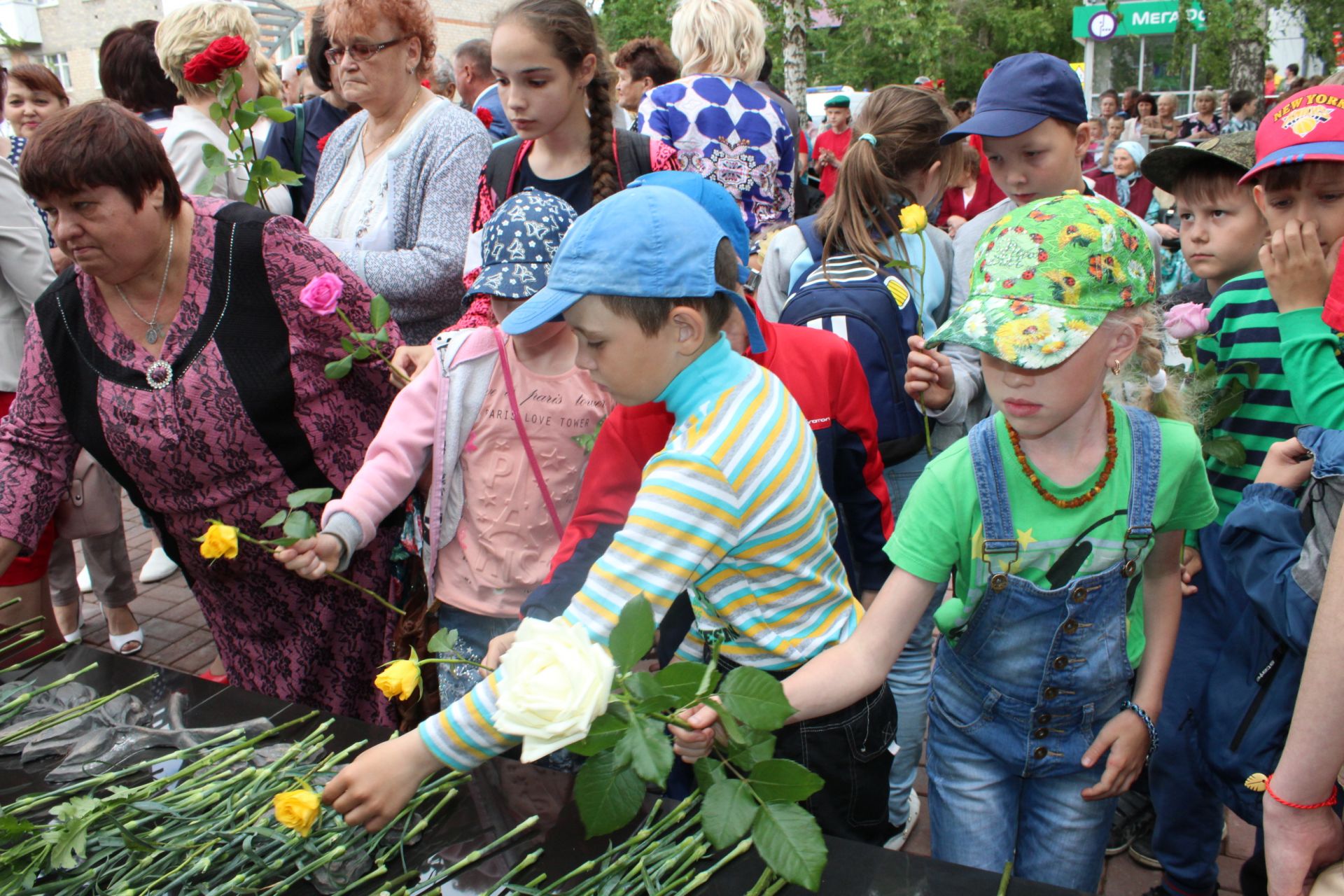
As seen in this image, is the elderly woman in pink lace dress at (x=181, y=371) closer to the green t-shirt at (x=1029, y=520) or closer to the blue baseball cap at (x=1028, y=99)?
the green t-shirt at (x=1029, y=520)

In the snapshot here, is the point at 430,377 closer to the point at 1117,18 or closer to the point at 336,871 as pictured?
the point at 336,871

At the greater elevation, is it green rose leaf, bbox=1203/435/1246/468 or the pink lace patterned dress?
the pink lace patterned dress

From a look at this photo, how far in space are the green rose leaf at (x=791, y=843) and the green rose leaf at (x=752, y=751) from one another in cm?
6

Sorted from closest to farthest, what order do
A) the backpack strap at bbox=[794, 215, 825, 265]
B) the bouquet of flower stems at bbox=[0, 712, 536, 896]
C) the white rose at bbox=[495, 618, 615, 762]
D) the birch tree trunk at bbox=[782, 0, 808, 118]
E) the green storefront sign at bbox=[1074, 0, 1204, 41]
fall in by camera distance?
the white rose at bbox=[495, 618, 615, 762], the bouquet of flower stems at bbox=[0, 712, 536, 896], the backpack strap at bbox=[794, 215, 825, 265], the birch tree trunk at bbox=[782, 0, 808, 118], the green storefront sign at bbox=[1074, 0, 1204, 41]

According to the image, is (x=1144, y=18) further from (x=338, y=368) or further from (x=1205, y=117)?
(x=338, y=368)

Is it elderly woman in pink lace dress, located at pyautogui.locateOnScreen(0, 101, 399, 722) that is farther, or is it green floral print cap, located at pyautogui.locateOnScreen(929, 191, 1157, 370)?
elderly woman in pink lace dress, located at pyautogui.locateOnScreen(0, 101, 399, 722)

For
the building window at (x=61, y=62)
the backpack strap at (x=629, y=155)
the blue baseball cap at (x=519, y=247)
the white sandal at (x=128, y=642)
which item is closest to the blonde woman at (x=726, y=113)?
the backpack strap at (x=629, y=155)

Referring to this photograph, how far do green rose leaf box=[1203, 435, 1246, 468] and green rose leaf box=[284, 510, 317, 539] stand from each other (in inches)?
78.6

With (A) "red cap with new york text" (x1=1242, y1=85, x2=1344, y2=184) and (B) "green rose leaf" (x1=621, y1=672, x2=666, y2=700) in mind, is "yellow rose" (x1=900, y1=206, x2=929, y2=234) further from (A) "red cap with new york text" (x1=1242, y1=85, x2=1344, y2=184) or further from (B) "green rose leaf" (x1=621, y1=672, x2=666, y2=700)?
(B) "green rose leaf" (x1=621, y1=672, x2=666, y2=700)

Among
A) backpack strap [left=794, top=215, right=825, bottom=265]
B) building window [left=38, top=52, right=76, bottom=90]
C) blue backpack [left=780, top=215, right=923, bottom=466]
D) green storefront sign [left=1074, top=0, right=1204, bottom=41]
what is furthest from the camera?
building window [left=38, top=52, right=76, bottom=90]

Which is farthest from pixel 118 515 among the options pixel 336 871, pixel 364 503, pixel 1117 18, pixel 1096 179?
pixel 1117 18

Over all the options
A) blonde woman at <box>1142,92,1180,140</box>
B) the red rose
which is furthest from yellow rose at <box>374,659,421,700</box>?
blonde woman at <box>1142,92,1180,140</box>

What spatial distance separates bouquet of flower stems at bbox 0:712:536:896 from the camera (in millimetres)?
1368

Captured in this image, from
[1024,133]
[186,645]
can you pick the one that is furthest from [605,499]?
[186,645]
